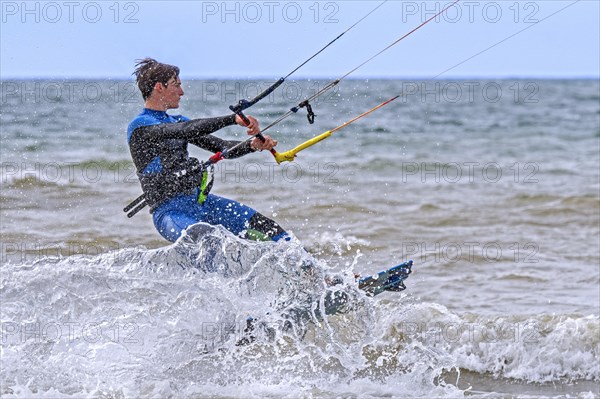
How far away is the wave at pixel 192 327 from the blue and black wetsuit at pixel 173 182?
0.67ft

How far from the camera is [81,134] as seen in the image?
925 inches

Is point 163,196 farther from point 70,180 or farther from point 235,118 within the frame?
point 70,180

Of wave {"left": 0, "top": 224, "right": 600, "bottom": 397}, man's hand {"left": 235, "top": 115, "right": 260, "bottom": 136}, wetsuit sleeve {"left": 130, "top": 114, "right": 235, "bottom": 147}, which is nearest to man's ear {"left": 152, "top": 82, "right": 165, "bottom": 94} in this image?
wetsuit sleeve {"left": 130, "top": 114, "right": 235, "bottom": 147}

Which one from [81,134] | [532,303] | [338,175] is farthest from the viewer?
[81,134]

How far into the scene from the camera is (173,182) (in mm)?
6426

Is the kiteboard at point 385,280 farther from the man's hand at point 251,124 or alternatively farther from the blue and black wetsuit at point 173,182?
the man's hand at point 251,124

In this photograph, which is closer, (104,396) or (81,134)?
(104,396)

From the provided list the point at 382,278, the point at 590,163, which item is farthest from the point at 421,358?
the point at 590,163

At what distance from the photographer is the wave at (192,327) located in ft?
20.7

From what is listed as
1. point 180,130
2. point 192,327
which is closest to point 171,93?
point 180,130

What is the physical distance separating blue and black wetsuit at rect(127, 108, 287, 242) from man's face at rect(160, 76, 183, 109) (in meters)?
0.08

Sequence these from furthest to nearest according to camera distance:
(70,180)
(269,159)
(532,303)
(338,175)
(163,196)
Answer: (269,159)
(338,175)
(70,180)
(532,303)
(163,196)

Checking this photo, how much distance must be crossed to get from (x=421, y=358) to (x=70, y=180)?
9.16 m

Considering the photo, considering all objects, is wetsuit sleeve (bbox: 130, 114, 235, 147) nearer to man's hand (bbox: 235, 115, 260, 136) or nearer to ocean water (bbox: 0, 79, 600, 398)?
man's hand (bbox: 235, 115, 260, 136)
